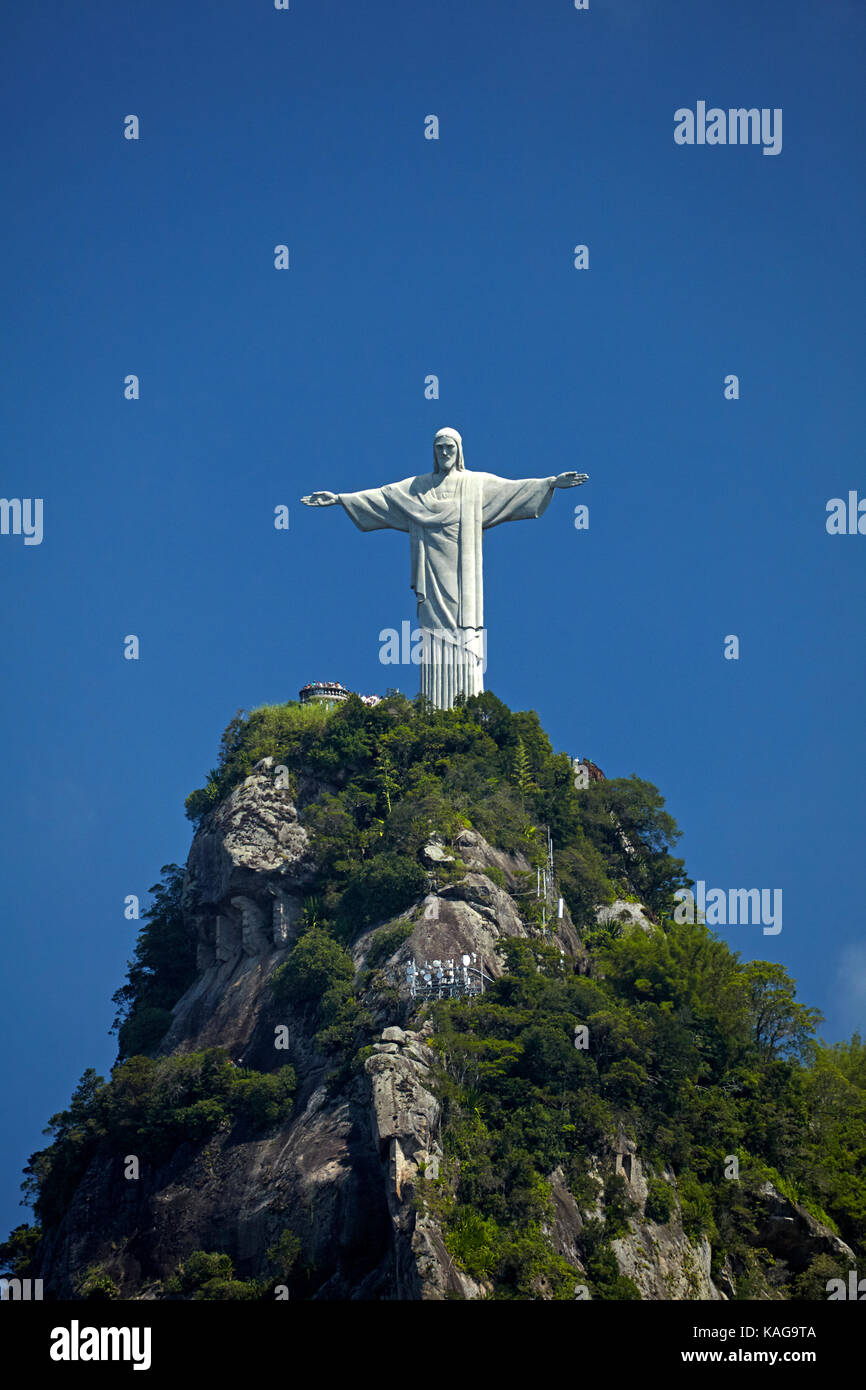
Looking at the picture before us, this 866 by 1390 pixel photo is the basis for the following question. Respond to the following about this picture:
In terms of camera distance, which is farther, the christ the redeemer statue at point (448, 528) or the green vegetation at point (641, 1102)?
the christ the redeemer statue at point (448, 528)

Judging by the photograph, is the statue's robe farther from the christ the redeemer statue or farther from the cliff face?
the cliff face

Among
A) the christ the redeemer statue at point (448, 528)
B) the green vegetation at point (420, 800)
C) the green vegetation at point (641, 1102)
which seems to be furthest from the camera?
the christ the redeemer statue at point (448, 528)

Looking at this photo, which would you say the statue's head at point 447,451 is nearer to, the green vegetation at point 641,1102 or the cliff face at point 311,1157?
the cliff face at point 311,1157

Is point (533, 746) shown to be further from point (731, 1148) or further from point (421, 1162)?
point (421, 1162)

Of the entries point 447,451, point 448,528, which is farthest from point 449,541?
point 447,451

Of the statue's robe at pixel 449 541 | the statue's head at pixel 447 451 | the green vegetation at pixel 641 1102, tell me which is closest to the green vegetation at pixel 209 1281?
the green vegetation at pixel 641 1102

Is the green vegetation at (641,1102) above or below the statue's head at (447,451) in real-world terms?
below
